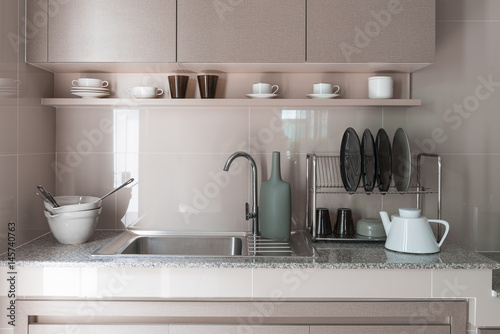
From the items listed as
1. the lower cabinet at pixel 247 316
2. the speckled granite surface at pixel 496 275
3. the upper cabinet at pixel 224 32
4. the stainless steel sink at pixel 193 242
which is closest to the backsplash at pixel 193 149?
the stainless steel sink at pixel 193 242

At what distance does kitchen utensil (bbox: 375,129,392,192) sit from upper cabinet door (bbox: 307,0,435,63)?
35 cm

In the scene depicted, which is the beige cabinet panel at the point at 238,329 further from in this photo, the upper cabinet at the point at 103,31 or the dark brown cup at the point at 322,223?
the upper cabinet at the point at 103,31

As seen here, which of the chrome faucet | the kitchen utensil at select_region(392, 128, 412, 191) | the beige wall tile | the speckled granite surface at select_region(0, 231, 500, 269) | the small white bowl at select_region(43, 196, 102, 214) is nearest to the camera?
the speckled granite surface at select_region(0, 231, 500, 269)

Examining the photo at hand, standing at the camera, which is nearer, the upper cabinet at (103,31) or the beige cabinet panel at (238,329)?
the beige cabinet panel at (238,329)

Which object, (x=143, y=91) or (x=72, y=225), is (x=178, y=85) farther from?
(x=72, y=225)

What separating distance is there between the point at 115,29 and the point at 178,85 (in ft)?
1.14

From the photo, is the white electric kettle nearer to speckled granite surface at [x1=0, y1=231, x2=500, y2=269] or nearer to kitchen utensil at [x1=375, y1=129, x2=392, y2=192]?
speckled granite surface at [x1=0, y1=231, x2=500, y2=269]

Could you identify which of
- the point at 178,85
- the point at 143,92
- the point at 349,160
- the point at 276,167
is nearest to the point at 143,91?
the point at 143,92

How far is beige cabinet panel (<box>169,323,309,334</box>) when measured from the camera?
157 centimetres

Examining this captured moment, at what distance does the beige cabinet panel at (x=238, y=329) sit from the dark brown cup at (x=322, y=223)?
0.51m

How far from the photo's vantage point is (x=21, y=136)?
1848mm

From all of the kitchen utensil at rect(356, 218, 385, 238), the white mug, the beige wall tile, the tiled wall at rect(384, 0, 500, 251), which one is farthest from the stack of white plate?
the beige wall tile

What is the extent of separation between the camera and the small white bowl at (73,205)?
1794 millimetres

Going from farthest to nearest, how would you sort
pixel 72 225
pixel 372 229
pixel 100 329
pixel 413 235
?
pixel 372 229 → pixel 72 225 → pixel 413 235 → pixel 100 329
